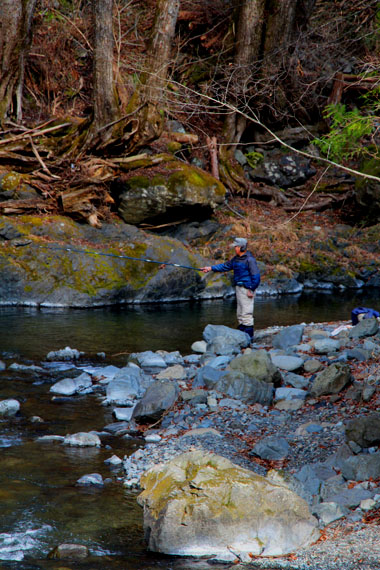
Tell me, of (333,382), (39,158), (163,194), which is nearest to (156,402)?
(333,382)

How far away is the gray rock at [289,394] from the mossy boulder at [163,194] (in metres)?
11.3

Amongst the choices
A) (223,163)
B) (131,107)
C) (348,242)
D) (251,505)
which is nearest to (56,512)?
(251,505)

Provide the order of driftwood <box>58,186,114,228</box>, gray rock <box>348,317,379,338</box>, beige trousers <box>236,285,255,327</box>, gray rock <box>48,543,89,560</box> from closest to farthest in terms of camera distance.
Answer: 1. gray rock <box>48,543,89,560</box>
2. gray rock <box>348,317,379,338</box>
3. beige trousers <box>236,285,255,327</box>
4. driftwood <box>58,186,114,228</box>

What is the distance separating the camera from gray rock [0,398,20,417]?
677 cm

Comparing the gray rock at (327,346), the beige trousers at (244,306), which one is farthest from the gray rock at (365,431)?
the beige trousers at (244,306)

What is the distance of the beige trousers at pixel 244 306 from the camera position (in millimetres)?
10328

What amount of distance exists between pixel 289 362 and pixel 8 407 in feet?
12.9

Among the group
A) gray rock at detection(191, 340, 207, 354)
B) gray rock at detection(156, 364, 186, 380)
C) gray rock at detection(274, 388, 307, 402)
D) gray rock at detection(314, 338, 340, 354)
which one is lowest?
gray rock at detection(191, 340, 207, 354)

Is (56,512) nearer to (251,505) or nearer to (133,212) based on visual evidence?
(251,505)

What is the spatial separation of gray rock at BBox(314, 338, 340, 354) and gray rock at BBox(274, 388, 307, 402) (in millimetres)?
1962

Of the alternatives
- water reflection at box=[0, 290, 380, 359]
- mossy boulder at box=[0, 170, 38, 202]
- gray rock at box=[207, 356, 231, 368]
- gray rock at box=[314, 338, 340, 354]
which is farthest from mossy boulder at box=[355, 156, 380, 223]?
gray rock at box=[207, 356, 231, 368]

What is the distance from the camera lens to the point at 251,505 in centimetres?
395

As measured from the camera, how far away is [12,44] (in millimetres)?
17859

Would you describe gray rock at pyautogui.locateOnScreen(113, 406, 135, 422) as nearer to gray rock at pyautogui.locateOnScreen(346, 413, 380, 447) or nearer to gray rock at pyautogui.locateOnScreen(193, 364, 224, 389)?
gray rock at pyautogui.locateOnScreen(193, 364, 224, 389)
